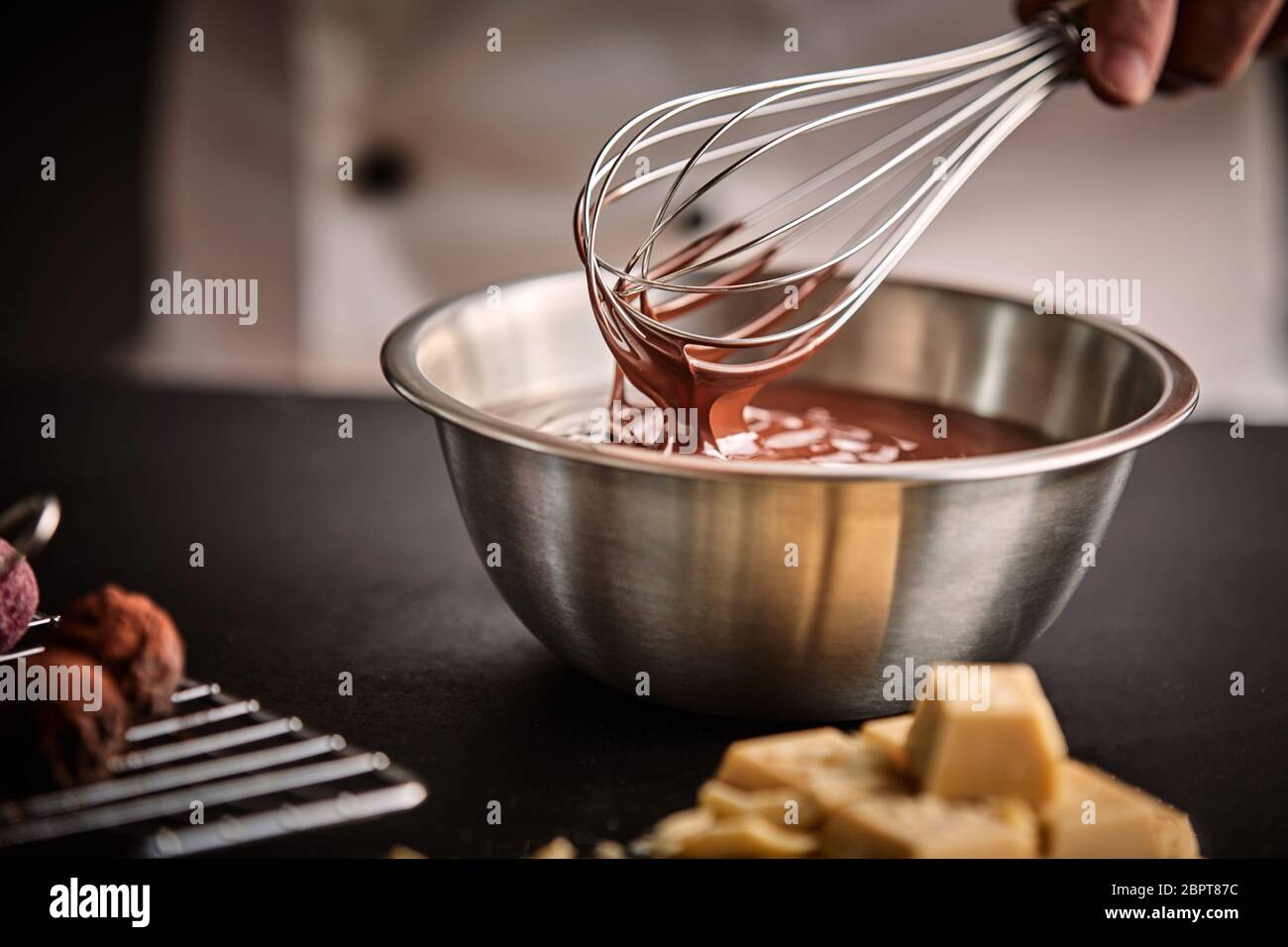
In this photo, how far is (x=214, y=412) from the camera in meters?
1.23

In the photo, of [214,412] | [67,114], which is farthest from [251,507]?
[67,114]

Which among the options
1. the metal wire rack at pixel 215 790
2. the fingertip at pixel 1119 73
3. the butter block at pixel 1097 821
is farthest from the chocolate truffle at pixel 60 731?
the fingertip at pixel 1119 73

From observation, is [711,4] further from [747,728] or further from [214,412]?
[747,728]

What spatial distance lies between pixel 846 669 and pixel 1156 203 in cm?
86

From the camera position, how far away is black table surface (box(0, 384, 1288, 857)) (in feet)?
2.30

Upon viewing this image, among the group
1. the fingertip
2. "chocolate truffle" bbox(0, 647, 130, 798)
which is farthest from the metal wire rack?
the fingertip

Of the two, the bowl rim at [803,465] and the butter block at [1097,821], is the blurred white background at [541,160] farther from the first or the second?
the butter block at [1097,821]

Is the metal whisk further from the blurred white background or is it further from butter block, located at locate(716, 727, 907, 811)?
the blurred white background

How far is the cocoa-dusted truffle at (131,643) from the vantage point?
702 millimetres

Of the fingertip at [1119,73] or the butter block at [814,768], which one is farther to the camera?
the fingertip at [1119,73]

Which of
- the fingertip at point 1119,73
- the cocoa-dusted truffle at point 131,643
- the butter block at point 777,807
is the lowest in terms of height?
the butter block at point 777,807

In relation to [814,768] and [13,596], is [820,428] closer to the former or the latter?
[814,768]

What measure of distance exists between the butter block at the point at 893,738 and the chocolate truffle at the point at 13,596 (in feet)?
1.40
